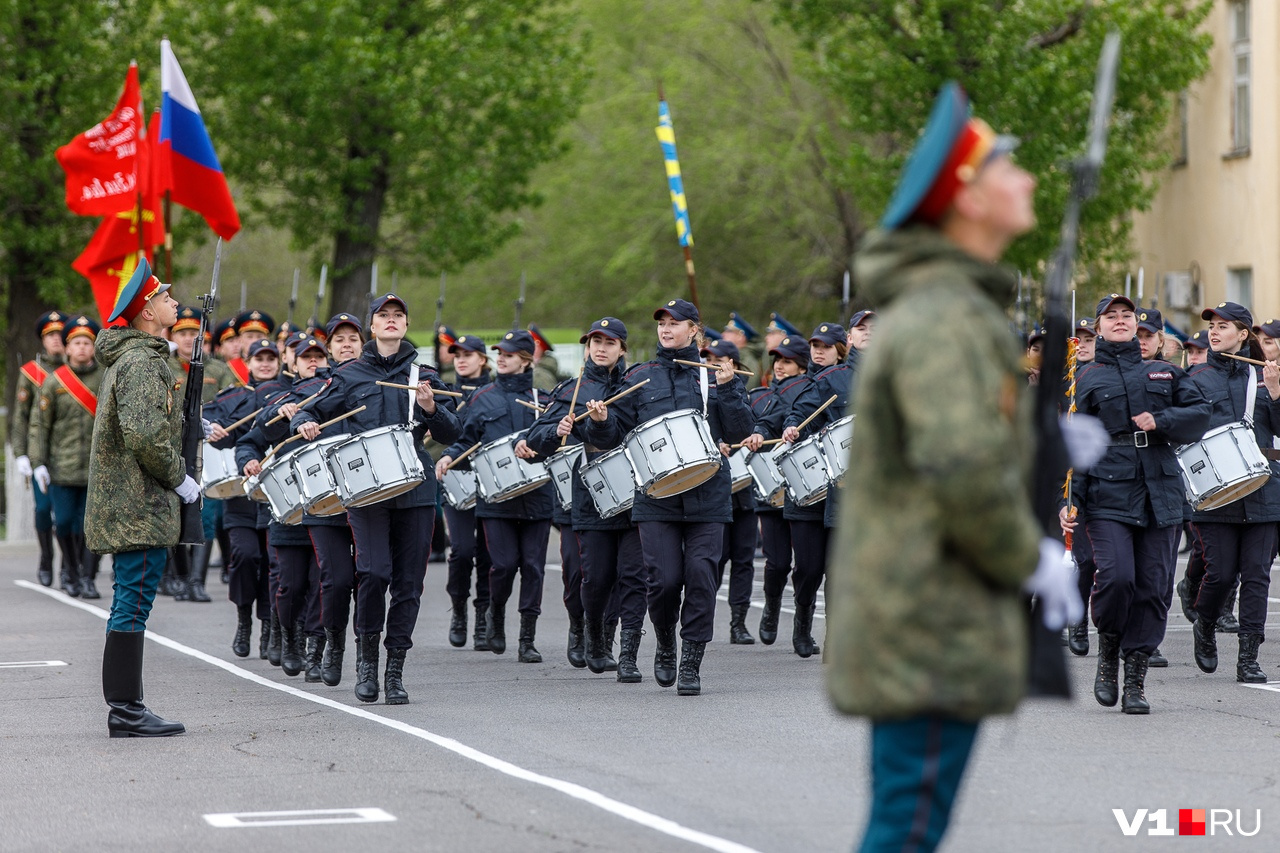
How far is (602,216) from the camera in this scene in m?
36.2

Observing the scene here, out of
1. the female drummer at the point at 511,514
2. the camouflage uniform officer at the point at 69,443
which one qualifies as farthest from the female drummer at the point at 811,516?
the camouflage uniform officer at the point at 69,443

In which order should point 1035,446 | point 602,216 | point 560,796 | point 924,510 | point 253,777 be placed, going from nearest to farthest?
1. point 924,510
2. point 1035,446
3. point 560,796
4. point 253,777
5. point 602,216

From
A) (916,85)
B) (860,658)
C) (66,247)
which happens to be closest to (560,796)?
(860,658)

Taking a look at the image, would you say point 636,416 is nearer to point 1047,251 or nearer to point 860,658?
point 860,658

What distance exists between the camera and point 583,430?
1101 centimetres

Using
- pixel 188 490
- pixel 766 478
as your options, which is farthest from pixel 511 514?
pixel 188 490

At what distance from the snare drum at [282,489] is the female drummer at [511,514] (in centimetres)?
152

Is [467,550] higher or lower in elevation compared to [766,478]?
lower

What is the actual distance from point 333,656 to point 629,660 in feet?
5.60

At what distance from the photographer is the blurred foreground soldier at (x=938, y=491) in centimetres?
405

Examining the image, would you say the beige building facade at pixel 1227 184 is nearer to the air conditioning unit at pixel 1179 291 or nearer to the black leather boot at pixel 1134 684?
the air conditioning unit at pixel 1179 291

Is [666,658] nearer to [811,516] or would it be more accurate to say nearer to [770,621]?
[811,516]

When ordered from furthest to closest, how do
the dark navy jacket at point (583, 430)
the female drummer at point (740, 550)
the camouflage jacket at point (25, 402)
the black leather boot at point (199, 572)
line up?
the camouflage jacket at point (25, 402)
the black leather boot at point (199, 572)
the female drummer at point (740, 550)
the dark navy jacket at point (583, 430)

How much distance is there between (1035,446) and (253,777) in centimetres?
450
